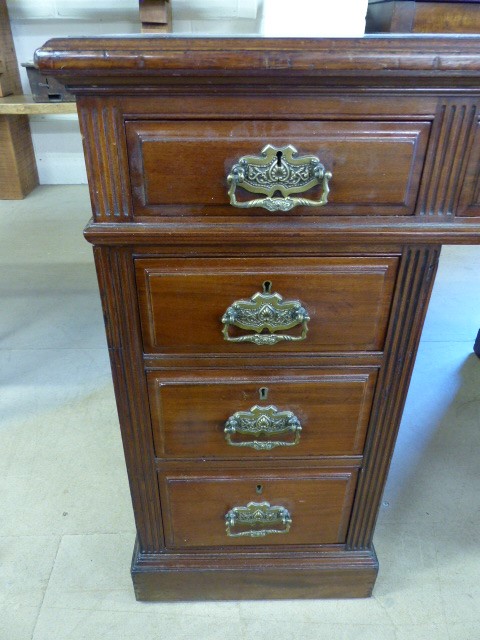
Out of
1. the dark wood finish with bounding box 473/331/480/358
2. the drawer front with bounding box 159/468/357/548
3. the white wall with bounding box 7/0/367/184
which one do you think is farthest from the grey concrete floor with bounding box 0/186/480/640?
the white wall with bounding box 7/0/367/184

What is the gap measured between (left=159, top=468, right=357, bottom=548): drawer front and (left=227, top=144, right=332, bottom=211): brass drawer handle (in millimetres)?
461

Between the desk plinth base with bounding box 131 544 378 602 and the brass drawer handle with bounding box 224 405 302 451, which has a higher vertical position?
the brass drawer handle with bounding box 224 405 302 451

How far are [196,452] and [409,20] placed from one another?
72 cm

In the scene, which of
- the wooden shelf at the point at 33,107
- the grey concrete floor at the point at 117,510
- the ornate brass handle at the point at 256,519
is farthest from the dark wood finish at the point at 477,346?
the wooden shelf at the point at 33,107

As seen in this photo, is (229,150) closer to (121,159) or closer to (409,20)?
(121,159)

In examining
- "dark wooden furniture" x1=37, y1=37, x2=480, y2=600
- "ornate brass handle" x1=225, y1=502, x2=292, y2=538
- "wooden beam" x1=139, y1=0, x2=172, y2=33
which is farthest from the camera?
"wooden beam" x1=139, y1=0, x2=172, y2=33

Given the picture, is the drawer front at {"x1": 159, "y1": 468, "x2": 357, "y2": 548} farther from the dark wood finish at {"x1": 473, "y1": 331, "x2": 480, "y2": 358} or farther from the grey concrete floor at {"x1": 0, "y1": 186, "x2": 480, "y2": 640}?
the dark wood finish at {"x1": 473, "y1": 331, "x2": 480, "y2": 358}

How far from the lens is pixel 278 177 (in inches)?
23.0

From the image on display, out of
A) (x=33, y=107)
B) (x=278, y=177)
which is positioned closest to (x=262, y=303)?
(x=278, y=177)

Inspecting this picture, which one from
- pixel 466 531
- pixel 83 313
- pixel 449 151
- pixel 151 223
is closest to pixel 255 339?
pixel 151 223

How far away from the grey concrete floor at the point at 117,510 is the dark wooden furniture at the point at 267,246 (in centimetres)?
19

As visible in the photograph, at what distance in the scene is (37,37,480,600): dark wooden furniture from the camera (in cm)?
53

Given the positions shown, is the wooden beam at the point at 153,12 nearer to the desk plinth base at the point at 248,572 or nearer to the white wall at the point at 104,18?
the white wall at the point at 104,18

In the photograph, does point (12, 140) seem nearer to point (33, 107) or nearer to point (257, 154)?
point (33, 107)
